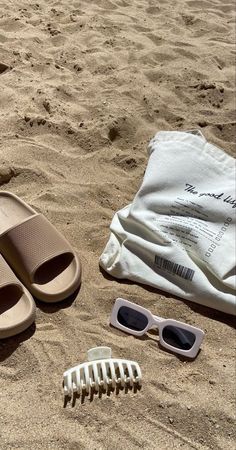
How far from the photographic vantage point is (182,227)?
2.05 m

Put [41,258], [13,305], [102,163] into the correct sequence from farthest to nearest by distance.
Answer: [102,163] → [41,258] → [13,305]

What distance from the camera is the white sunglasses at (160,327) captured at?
1795 mm

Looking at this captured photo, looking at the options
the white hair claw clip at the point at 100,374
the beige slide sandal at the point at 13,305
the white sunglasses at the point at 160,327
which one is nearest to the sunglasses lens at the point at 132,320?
the white sunglasses at the point at 160,327

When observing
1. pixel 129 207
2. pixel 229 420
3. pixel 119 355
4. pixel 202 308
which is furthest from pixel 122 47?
pixel 229 420

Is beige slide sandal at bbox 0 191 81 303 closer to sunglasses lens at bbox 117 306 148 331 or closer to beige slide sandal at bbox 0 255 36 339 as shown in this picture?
beige slide sandal at bbox 0 255 36 339

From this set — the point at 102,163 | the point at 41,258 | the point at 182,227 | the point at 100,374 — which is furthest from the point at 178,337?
the point at 102,163

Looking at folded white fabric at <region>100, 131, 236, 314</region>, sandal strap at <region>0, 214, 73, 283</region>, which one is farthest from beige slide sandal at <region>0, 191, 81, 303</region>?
folded white fabric at <region>100, 131, 236, 314</region>

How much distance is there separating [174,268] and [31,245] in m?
0.53

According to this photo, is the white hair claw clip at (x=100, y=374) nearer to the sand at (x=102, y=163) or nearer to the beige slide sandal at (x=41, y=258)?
the sand at (x=102, y=163)

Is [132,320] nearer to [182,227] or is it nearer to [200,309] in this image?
[200,309]

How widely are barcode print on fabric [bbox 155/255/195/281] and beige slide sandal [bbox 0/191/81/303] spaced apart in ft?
0.99

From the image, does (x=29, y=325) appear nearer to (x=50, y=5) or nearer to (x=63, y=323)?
(x=63, y=323)

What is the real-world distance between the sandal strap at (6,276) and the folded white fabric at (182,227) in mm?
371

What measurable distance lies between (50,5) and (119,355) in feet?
8.96
